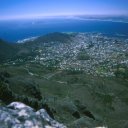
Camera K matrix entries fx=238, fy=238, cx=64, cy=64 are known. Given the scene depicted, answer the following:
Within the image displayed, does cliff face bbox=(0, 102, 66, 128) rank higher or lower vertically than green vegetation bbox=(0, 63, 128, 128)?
higher

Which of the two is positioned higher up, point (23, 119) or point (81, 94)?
point (23, 119)

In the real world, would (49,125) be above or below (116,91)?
above

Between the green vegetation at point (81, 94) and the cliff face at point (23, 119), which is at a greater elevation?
the cliff face at point (23, 119)

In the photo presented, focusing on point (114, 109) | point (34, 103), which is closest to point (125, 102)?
point (114, 109)

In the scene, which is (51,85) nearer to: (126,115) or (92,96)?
(92,96)

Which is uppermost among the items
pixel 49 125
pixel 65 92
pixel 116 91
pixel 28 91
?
pixel 49 125

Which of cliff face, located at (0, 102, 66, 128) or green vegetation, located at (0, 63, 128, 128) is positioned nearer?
cliff face, located at (0, 102, 66, 128)

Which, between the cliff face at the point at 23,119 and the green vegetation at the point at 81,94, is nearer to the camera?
the cliff face at the point at 23,119

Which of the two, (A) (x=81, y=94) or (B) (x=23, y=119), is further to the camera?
(A) (x=81, y=94)
